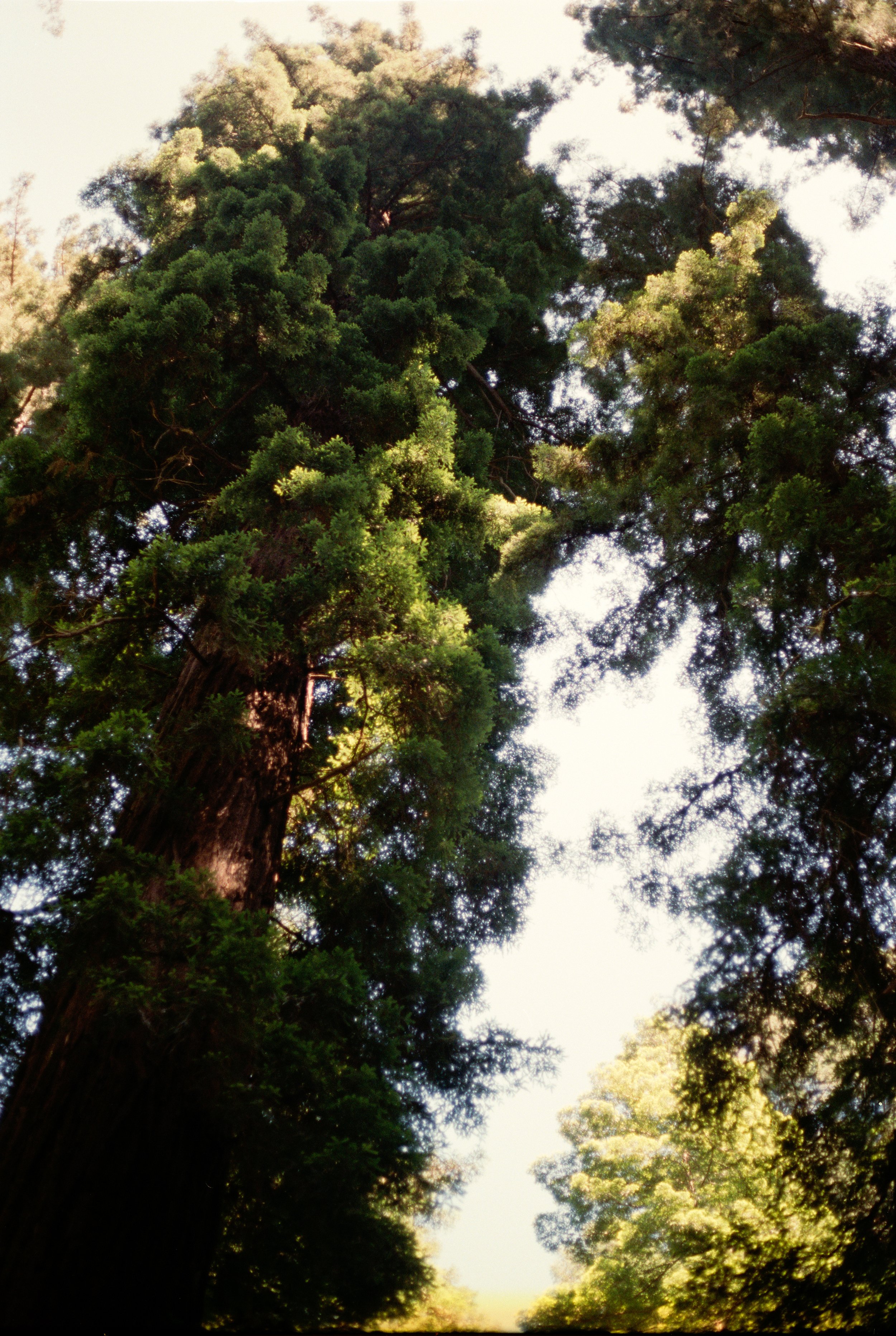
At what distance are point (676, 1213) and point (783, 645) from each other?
6.44 m

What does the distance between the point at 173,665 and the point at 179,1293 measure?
371 centimetres

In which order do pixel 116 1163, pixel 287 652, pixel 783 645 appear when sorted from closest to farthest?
pixel 116 1163, pixel 783 645, pixel 287 652

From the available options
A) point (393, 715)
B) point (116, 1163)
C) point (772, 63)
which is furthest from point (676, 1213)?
point (772, 63)

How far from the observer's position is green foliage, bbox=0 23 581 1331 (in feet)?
10.8

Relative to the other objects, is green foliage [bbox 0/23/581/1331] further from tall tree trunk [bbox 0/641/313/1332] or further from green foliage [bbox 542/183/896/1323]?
green foliage [bbox 542/183/896/1323]

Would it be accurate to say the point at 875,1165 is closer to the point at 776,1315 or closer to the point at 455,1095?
the point at 776,1315

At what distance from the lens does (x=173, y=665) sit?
574 cm

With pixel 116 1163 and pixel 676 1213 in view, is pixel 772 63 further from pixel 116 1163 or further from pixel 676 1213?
pixel 676 1213

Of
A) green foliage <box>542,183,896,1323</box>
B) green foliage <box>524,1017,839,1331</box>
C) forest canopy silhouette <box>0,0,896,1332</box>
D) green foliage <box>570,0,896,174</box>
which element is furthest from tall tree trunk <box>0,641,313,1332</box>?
green foliage <box>570,0,896,174</box>

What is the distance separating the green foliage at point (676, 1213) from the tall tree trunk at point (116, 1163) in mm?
1593

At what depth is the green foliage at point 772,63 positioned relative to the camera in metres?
6.97

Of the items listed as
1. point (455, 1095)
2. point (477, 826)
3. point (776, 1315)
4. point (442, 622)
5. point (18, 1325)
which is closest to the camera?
point (18, 1325)

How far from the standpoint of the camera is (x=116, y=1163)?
329 cm

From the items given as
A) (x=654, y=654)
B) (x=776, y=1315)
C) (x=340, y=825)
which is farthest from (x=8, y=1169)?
(x=654, y=654)
